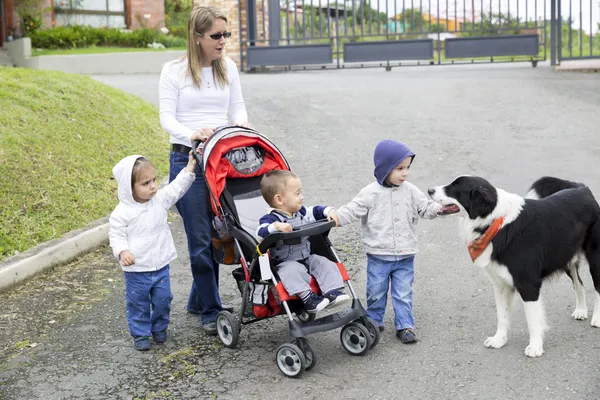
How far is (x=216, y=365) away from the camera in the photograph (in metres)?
4.92

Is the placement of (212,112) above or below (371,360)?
above

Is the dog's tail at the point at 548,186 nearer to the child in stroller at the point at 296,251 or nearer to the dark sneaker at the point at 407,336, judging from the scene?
the dark sneaker at the point at 407,336

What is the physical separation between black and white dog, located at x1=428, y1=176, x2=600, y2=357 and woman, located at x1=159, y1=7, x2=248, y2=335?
1643mm

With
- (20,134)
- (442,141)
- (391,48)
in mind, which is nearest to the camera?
(20,134)

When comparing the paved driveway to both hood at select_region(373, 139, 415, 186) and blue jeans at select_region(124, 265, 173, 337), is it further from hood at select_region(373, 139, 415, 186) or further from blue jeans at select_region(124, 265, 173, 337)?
hood at select_region(373, 139, 415, 186)

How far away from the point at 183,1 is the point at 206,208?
29.3 metres

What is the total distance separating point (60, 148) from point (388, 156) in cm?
539

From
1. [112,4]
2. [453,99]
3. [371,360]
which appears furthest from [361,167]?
[112,4]

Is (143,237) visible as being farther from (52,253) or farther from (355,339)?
(52,253)

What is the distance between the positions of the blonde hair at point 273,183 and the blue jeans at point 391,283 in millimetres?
851

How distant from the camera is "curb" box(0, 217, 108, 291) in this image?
6621mm

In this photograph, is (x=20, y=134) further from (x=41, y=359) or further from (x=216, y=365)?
(x=216, y=365)

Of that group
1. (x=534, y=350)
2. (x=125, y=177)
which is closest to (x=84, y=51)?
(x=125, y=177)

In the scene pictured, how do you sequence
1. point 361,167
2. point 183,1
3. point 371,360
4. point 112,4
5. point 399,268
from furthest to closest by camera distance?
point 183,1, point 112,4, point 361,167, point 399,268, point 371,360
